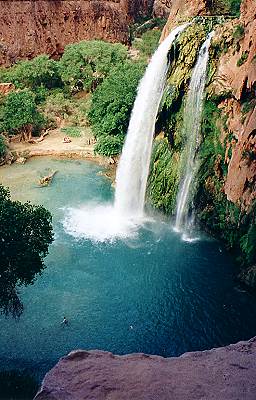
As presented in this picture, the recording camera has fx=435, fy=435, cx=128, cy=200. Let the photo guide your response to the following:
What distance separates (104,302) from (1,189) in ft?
22.2

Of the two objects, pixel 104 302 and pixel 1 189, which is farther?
pixel 104 302

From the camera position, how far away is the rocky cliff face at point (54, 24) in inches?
1922

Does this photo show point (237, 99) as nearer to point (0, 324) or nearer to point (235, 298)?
point (235, 298)

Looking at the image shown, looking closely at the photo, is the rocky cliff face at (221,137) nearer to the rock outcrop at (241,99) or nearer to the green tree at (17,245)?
the rock outcrop at (241,99)

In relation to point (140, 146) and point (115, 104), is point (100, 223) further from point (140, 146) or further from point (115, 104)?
point (115, 104)

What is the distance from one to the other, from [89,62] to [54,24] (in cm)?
919

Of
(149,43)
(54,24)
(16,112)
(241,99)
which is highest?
(54,24)

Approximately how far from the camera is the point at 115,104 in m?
33.2

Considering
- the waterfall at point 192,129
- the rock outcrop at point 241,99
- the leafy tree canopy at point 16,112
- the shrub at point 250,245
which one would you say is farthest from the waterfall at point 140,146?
the leafy tree canopy at point 16,112

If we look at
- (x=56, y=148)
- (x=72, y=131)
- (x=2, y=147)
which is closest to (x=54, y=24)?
(x=72, y=131)

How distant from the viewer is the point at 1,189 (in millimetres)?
16078

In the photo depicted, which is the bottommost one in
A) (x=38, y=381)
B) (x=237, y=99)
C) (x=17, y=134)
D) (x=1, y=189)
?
(x=38, y=381)

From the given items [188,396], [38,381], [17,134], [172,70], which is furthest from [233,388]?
[17,134]

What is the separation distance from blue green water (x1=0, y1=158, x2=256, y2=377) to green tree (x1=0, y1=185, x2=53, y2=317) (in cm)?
191
